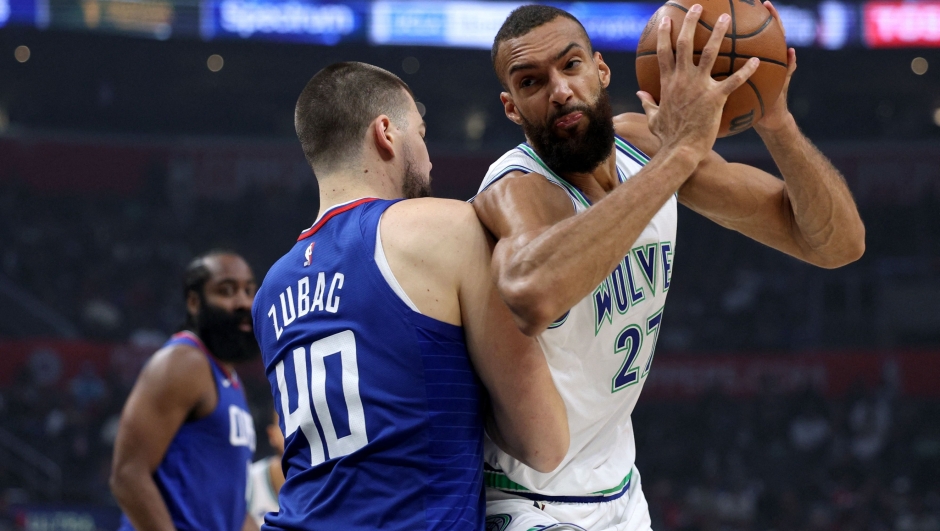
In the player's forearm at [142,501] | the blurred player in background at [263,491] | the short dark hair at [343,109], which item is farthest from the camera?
the blurred player in background at [263,491]

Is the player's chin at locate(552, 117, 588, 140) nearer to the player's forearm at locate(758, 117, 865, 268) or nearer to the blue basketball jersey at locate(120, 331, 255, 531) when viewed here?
the player's forearm at locate(758, 117, 865, 268)

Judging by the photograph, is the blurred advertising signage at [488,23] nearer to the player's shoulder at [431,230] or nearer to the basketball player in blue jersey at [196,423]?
the basketball player in blue jersey at [196,423]

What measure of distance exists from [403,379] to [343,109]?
31.5 inches

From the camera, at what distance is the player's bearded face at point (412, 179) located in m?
2.64

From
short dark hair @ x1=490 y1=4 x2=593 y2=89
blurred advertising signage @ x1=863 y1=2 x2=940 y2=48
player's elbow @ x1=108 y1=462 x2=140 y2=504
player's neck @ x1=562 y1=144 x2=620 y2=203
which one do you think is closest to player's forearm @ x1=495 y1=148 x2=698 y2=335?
player's neck @ x1=562 y1=144 x2=620 y2=203

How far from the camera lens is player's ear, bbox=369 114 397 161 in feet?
8.50

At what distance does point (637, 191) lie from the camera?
89.2 inches

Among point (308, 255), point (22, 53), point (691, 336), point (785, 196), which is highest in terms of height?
point (22, 53)

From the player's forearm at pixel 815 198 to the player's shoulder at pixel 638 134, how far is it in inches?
17.0

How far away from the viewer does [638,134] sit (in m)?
3.26

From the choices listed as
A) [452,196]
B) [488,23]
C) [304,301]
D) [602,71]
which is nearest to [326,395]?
[304,301]

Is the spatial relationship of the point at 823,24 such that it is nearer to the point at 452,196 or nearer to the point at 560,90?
the point at 452,196

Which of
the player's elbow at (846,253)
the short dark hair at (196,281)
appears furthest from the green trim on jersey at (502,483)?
the short dark hair at (196,281)

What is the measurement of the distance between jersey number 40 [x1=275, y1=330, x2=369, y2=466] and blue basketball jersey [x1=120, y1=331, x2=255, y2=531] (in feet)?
8.22
